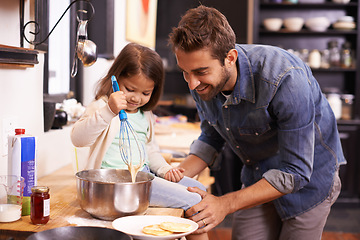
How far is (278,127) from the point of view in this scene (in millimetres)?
1726

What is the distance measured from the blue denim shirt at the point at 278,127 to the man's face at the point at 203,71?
137 mm

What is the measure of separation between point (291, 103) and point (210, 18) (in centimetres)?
42

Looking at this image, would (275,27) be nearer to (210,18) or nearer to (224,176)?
(224,176)

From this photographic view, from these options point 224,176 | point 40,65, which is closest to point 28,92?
point 40,65

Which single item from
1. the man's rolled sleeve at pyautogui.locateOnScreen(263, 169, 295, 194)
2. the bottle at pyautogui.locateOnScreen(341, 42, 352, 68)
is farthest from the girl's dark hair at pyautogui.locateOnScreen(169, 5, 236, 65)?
the bottle at pyautogui.locateOnScreen(341, 42, 352, 68)

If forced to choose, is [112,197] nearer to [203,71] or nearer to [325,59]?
[203,71]

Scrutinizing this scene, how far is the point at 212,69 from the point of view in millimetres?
1604

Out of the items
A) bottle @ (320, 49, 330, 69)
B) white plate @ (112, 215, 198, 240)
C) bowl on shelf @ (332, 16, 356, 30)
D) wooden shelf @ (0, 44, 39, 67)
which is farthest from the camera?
bottle @ (320, 49, 330, 69)

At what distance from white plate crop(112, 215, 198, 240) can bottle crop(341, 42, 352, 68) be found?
405cm

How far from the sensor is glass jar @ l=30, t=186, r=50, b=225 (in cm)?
134

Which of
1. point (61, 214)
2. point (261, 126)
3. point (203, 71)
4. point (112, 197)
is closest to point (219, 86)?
point (203, 71)

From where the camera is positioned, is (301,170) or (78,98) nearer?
(301,170)

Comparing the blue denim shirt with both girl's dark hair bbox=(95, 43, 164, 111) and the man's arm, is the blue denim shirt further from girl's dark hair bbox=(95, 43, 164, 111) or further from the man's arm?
girl's dark hair bbox=(95, 43, 164, 111)

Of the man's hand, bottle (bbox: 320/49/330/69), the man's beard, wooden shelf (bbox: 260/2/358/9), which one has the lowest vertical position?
the man's hand
